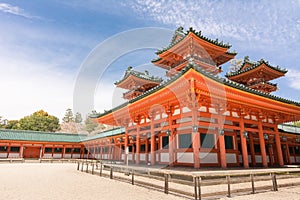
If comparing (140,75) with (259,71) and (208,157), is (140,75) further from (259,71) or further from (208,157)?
(208,157)

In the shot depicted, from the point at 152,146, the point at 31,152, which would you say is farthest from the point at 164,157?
the point at 31,152

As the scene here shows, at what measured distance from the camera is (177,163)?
468 inches

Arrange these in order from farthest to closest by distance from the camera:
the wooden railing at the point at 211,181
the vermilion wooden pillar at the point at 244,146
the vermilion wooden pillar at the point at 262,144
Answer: the vermilion wooden pillar at the point at 262,144 → the vermilion wooden pillar at the point at 244,146 → the wooden railing at the point at 211,181

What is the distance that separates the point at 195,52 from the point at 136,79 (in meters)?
7.10

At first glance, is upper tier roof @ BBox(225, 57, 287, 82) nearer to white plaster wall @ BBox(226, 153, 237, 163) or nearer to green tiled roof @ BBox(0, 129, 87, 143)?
white plaster wall @ BBox(226, 153, 237, 163)

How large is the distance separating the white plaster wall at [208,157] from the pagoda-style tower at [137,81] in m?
10.5

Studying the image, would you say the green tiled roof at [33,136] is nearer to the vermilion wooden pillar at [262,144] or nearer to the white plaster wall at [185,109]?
the white plaster wall at [185,109]

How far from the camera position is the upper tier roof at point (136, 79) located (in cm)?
1952

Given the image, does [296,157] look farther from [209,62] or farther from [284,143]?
[209,62]

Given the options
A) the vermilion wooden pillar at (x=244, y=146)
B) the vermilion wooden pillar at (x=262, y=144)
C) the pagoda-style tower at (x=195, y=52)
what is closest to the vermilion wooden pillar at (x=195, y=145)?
the vermilion wooden pillar at (x=244, y=146)

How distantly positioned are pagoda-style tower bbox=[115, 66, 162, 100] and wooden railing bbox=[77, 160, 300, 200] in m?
9.28

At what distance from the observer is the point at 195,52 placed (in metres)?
14.9

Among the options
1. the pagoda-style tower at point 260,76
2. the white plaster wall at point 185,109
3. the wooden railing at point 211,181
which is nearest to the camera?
the wooden railing at point 211,181

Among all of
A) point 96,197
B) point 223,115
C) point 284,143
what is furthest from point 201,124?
point 284,143
